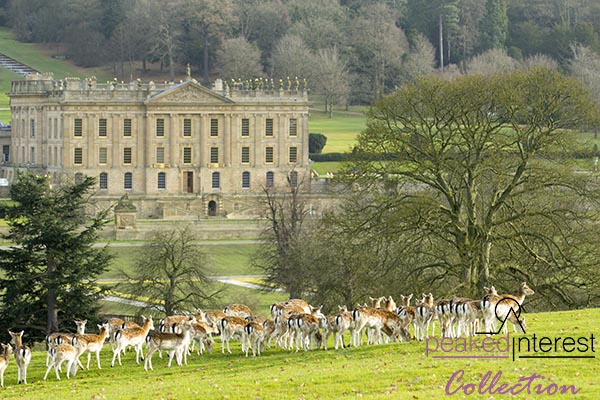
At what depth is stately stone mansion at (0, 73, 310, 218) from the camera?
101 metres

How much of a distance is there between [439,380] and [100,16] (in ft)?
460

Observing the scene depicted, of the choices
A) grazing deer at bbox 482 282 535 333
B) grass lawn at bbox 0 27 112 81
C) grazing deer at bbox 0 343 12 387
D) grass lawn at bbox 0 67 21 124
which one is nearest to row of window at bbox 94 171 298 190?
grass lawn at bbox 0 67 21 124

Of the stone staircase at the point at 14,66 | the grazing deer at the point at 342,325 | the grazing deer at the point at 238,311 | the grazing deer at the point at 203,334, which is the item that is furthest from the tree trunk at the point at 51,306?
the stone staircase at the point at 14,66

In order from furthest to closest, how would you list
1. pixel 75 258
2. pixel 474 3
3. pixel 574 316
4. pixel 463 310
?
pixel 474 3 → pixel 75 258 → pixel 574 316 → pixel 463 310

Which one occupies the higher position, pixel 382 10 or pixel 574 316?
pixel 382 10

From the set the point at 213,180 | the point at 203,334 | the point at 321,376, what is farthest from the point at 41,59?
the point at 321,376

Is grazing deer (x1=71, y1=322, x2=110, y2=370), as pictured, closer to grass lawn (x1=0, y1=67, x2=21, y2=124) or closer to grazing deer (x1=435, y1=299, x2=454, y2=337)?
grazing deer (x1=435, y1=299, x2=454, y2=337)

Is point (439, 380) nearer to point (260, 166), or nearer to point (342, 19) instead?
point (260, 166)

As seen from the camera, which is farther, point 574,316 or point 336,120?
point 336,120

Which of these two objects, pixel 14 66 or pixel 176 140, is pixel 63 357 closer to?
pixel 176 140

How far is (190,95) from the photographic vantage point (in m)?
102

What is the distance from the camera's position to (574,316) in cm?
3872

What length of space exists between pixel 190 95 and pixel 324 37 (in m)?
59.6

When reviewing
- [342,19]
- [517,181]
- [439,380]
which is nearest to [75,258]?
[517,181]
